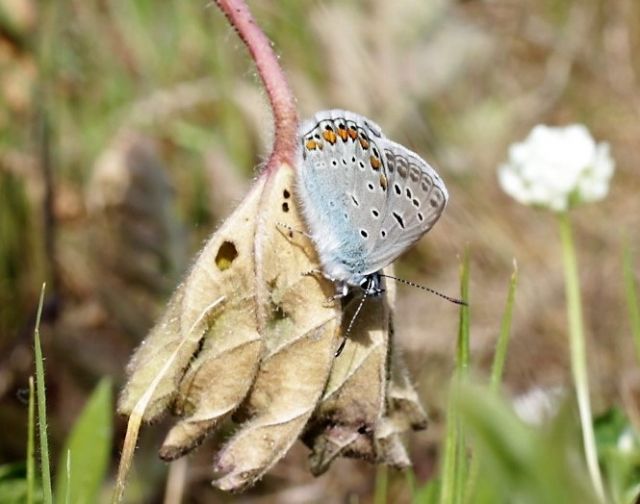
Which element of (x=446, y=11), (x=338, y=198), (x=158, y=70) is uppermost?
(x=446, y=11)

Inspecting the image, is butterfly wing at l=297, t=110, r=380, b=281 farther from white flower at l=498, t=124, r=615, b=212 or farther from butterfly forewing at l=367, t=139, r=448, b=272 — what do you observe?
white flower at l=498, t=124, r=615, b=212

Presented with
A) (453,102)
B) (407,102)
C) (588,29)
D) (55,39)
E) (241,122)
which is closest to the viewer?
(55,39)

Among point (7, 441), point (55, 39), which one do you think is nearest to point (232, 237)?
point (7, 441)

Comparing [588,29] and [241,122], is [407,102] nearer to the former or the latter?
[241,122]

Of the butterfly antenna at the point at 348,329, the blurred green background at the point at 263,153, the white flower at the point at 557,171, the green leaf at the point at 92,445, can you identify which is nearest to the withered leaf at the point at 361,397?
the butterfly antenna at the point at 348,329

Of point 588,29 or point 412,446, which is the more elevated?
point 588,29

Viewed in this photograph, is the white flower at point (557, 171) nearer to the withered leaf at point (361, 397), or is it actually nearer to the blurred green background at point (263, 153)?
the blurred green background at point (263, 153)

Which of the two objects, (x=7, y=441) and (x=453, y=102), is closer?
(x=7, y=441)
